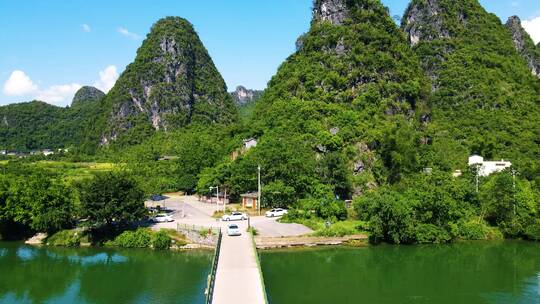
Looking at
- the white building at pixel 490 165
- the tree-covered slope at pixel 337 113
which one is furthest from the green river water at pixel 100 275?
the white building at pixel 490 165

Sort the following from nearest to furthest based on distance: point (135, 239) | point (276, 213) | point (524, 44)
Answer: point (135, 239)
point (276, 213)
point (524, 44)

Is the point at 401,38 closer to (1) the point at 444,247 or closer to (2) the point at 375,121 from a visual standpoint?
(2) the point at 375,121

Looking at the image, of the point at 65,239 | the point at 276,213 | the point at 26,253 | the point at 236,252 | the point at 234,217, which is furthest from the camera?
the point at 276,213

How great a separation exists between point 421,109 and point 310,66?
1574cm

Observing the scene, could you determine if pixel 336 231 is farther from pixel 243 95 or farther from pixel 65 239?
pixel 243 95

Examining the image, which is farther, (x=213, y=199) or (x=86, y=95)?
(x=86, y=95)

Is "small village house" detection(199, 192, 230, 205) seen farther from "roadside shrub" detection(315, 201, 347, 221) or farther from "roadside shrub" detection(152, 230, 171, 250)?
"roadside shrub" detection(152, 230, 171, 250)

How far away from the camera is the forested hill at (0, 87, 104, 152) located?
13138 cm

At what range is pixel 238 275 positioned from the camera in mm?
Result: 21266

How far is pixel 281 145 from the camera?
47156 mm

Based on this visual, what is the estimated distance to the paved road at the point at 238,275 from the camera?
18.3m

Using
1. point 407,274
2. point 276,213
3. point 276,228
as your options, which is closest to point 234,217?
point 276,228

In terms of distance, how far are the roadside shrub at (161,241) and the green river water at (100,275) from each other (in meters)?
0.60

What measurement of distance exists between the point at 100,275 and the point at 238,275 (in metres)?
10.9
